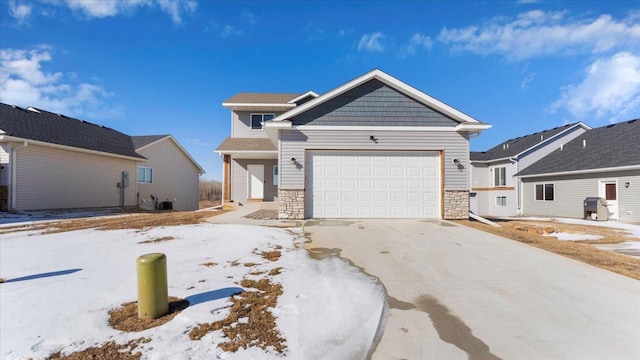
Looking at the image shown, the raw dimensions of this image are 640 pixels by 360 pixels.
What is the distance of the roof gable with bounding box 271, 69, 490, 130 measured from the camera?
1143 cm

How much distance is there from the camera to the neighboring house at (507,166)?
24.0 m

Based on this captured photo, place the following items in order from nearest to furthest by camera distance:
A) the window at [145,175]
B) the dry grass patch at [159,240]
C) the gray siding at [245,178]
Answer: the dry grass patch at [159,240]
the gray siding at [245,178]
the window at [145,175]

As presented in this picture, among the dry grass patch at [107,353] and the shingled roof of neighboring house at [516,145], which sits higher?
the shingled roof of neighboring house at [516,145]

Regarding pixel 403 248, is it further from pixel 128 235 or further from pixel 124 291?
pixel 128 235

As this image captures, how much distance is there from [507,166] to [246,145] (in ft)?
68.6

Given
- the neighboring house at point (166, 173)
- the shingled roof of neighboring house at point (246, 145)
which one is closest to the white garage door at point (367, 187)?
the shingled roof of neighboring house at point (246, 145)

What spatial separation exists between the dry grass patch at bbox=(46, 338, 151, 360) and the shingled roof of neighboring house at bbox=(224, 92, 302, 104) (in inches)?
651

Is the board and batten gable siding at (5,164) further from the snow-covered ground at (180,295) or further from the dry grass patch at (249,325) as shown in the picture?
the dry grass patch at (249,325)

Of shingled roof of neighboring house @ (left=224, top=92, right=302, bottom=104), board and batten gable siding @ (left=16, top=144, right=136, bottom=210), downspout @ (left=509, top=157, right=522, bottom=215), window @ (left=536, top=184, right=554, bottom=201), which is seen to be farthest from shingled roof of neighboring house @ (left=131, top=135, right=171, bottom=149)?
window @ (left=536, top=184, right=554, bottom=201)

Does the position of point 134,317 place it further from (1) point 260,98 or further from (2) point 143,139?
(2) point 143,139

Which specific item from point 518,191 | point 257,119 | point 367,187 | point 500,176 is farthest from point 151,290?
point 500,176

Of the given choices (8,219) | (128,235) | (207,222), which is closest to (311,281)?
(128,235)

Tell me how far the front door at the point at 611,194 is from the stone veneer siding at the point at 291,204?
17216mm

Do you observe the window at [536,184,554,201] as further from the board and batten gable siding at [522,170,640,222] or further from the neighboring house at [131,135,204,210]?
the neighboring house at [131,135,204,210]
